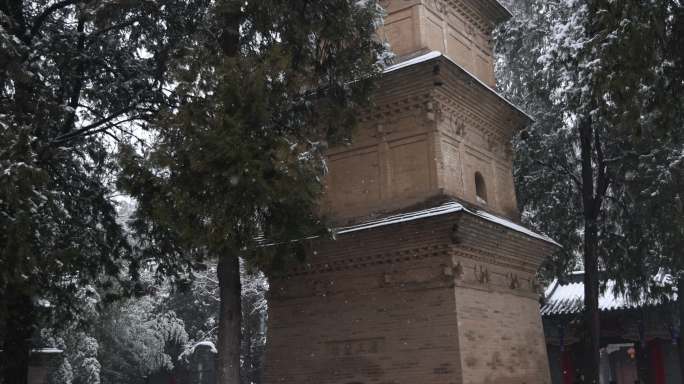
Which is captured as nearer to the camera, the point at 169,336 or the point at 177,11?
the point at 177,11

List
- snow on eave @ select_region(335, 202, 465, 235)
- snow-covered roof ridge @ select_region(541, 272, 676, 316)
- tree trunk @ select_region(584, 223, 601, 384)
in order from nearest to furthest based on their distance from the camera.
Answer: snow on eave @ select_region(335, 202, 465, 235), tree trunk @ select_region(584, 223, 601, 384), snow-covered roof ridge @ select_region(541, 272, 676, 316)

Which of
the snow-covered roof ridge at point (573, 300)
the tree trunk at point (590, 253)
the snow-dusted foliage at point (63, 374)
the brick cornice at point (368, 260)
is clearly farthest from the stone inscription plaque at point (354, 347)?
the snow-dusted foliage at point (63, 374)

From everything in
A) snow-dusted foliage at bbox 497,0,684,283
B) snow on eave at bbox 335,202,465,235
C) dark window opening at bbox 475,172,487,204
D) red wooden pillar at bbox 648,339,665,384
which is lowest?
red wooden pillar at bbox 648,339,665,384

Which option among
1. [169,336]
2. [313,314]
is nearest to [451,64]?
[313,314]

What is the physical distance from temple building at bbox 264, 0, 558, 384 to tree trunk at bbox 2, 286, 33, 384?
12.4 feet

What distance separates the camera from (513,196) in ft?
44.1

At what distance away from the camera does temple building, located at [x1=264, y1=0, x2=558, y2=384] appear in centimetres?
1056

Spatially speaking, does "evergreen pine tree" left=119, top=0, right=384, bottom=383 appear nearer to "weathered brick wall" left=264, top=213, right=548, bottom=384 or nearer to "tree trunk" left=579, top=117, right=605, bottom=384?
"weathered brick wall" left=264, top=213, right=548, bottom=384

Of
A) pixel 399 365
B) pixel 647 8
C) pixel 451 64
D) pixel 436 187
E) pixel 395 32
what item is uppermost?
pixel 395 32

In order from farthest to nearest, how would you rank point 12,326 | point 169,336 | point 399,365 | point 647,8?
point 169,336
point 399,365
point 12,326
point 647,8

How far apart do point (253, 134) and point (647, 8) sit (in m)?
4.59

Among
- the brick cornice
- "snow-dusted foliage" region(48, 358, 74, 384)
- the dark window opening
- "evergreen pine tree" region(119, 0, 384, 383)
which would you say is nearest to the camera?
"evergreen pine tree" region(119, 0, 384, 383)

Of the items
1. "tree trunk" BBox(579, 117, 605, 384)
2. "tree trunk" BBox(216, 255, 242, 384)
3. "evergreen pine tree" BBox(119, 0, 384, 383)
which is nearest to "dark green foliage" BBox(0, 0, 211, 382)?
"evergreen pine tree" BBox(119, 0, 384, 383)

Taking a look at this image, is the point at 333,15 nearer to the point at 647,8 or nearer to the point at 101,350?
the point at 647,8
